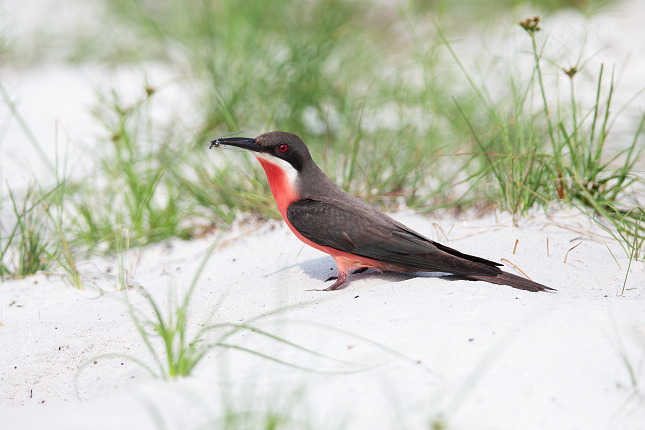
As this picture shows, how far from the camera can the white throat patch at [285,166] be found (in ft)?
10.7

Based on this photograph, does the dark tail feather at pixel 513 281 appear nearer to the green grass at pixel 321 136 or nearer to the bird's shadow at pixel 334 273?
the bird's shadow at pixel 334 273

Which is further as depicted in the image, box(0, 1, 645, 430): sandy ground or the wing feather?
the wing feather

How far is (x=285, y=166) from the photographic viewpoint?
10.7ft

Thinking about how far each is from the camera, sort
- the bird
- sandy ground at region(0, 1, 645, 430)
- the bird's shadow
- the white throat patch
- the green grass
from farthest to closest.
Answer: the green grass < the white throat patch < the bird's shadow < the bird < sandy ground at region(0, 1, 645, 430)

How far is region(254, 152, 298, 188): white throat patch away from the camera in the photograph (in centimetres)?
326

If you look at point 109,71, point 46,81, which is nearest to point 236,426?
point 109,71

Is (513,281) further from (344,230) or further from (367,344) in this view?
(367,344)

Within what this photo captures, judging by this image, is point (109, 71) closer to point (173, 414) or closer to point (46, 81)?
point (46, 81)

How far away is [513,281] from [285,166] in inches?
57.6

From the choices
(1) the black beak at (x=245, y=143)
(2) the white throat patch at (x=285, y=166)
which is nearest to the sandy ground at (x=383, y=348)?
(2) the white throat patch at (x=285, y=166)

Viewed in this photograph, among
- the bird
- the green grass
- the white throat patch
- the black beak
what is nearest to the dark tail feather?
the bird

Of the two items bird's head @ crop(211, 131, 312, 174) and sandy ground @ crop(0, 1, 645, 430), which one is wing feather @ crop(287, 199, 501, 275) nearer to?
sandy ground @ crop(0, 1, 645, 430)

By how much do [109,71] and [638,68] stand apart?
7471mm

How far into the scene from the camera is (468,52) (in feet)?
27.8
